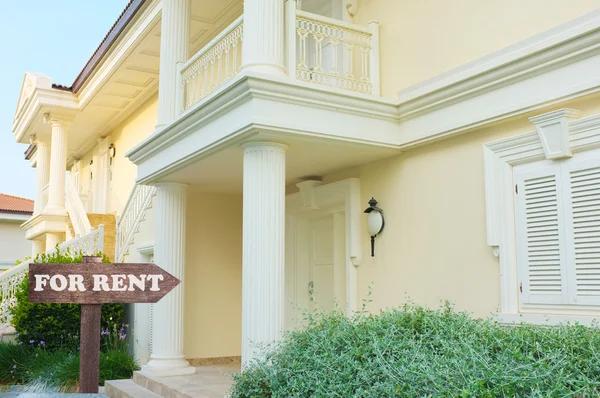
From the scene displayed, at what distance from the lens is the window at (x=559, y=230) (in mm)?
5355

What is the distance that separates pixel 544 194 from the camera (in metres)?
5.77

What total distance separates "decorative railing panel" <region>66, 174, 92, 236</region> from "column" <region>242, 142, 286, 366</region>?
26.6 ft

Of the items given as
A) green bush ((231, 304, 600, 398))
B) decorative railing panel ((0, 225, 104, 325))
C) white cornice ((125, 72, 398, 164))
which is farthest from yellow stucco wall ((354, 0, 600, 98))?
decorative railing panel ((0, 225, 104, 325))

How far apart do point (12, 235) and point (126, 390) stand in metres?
22.2

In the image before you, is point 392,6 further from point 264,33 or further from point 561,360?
point 561,360

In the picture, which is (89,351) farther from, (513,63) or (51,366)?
(51,366)

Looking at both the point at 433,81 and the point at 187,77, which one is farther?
the point at 187,77

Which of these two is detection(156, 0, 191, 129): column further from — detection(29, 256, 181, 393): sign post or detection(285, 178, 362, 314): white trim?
detection(29, 256, 181, 393): sign post

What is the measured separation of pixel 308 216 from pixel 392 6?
3248mm

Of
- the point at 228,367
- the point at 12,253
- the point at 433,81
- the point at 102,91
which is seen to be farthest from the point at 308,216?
the point at 12,253

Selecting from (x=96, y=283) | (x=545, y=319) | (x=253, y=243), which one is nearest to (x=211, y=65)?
(x=253, y=243)

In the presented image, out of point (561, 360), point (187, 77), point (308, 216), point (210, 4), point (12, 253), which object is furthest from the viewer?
point (12, 253)

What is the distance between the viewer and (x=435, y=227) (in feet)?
22.6

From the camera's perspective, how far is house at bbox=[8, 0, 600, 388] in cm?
563
